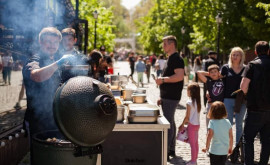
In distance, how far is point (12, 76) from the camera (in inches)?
265

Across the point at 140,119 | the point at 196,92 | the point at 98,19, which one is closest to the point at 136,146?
the point at 140,119

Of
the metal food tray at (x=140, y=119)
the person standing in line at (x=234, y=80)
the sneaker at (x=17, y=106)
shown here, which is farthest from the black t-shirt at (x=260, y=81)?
the sneaker at (x=17, y=106)

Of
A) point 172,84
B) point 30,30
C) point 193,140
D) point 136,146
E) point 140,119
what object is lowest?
point 193,140

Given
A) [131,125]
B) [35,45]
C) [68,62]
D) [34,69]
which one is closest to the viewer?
[68,62]

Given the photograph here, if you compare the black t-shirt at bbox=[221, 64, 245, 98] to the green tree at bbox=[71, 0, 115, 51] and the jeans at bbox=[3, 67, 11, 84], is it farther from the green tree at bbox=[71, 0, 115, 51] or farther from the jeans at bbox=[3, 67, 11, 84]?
the green tree at bbox=[71, 0, 115, 51]

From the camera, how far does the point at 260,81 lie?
532 cm

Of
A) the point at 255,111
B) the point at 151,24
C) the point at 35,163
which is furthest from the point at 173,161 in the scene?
the point at 151,24

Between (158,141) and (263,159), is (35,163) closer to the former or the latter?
(158,141)

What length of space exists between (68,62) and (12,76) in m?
3.61

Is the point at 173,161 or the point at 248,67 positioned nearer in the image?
the point at 248,67

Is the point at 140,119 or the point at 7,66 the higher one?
the point at 7,66

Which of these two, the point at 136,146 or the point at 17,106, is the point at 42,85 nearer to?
the point at 136,146

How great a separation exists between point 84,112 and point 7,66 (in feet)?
12.0

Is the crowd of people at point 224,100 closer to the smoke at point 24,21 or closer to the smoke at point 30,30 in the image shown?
the smoke at point 30,30
